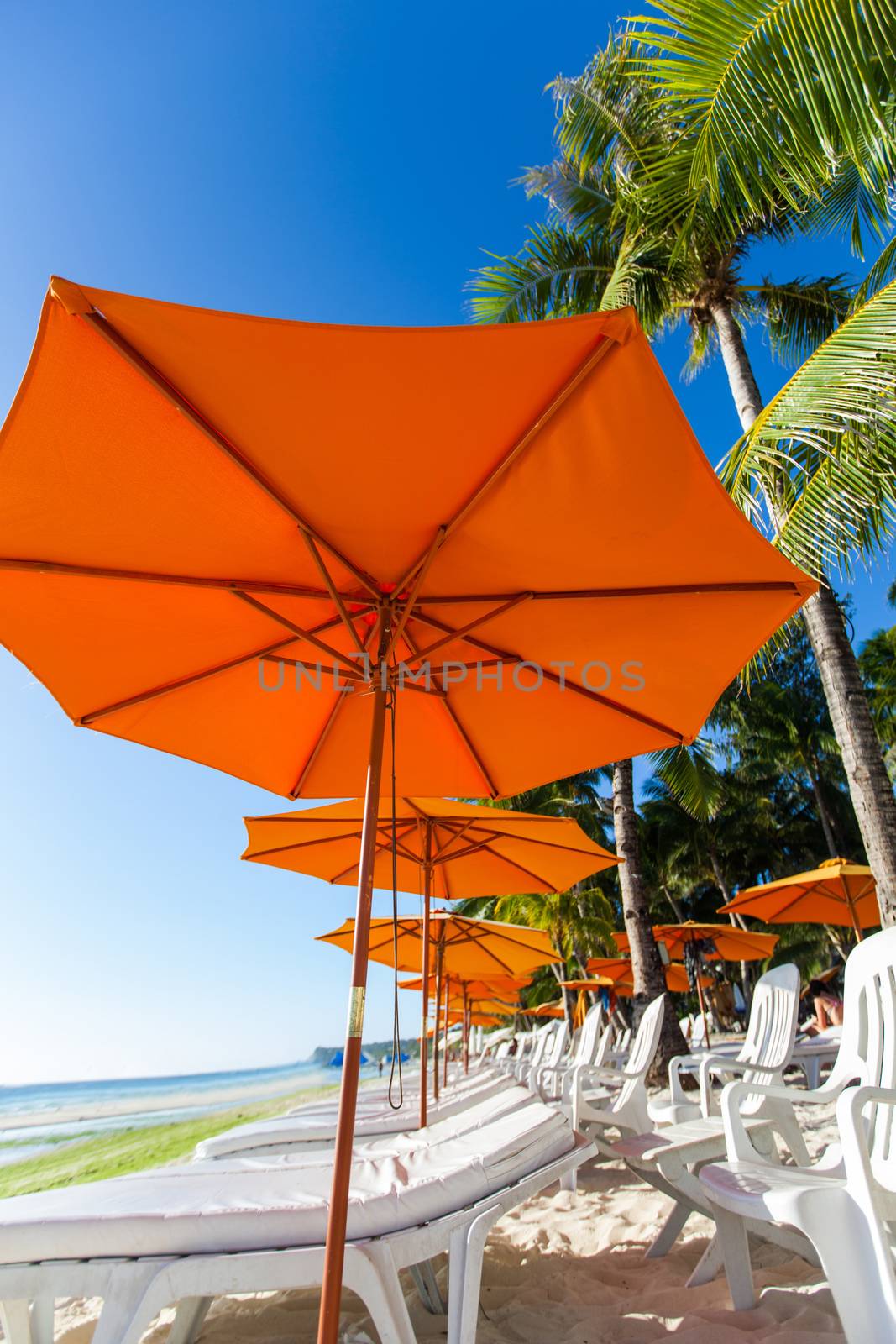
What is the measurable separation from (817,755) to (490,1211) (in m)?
33.6

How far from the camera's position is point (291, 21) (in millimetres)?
10531

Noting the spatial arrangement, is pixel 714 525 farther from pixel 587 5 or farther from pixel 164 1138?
pixel 164 1138

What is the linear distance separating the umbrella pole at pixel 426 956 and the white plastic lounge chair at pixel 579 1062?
131 cm

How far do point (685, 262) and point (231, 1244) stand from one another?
956 cm

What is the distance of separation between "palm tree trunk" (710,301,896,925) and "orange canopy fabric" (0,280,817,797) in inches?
91.1

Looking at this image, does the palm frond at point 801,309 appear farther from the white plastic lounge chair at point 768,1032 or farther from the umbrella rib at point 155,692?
the umbrella rib at point 155,692

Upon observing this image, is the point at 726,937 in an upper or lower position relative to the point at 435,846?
lower

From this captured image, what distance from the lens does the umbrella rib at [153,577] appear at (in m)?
2.66

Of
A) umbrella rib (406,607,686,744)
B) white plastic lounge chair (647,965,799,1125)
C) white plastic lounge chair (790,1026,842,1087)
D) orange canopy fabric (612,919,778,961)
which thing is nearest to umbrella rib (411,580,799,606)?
umbrella rib (406,607,686,744)

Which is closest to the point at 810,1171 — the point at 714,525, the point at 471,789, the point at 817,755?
the point at 714,525

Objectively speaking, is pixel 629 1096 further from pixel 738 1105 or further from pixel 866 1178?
pixel 866 1178

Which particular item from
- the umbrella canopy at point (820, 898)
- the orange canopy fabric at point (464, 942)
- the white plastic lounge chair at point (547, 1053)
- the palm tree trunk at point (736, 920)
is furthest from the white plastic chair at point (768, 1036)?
the palm tree trunk at point (736, 920)

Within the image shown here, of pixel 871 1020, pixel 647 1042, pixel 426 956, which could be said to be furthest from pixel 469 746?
pixel 647 1042

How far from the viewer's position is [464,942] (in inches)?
392
